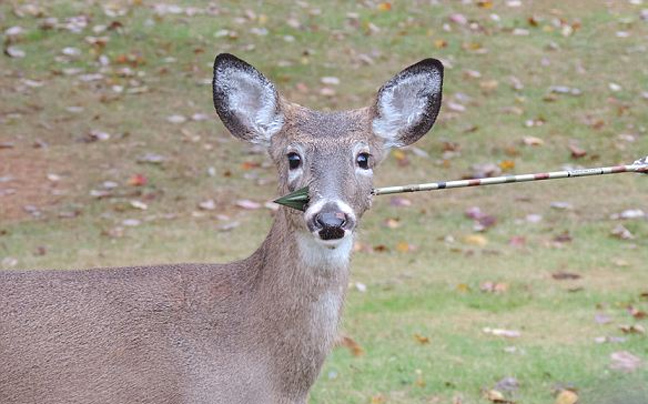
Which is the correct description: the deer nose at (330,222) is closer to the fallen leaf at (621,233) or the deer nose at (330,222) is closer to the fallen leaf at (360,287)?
the fallen leaf at (360,287)

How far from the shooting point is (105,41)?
1555cm

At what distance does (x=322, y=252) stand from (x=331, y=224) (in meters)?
0.44

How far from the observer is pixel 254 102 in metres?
5.13

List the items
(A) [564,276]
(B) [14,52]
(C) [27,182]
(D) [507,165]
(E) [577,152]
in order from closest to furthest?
(A) [564,276] < (C) [27,182] < (D) [507,165] < (E) [577,152] < (B) [14,52]

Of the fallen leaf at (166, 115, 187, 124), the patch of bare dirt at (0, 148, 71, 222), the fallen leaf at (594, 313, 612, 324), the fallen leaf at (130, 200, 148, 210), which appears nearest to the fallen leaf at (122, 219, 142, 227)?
the fallen leaf at (130, 200, 148, 210)

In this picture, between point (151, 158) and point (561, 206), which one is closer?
point (561, 206)

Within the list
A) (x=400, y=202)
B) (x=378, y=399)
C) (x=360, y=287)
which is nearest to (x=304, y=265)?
(x=378, y=399)

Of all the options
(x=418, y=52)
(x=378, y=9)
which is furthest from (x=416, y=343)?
(x=378, y=9)

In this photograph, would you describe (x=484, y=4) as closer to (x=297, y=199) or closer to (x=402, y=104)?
(x=402, y=104)

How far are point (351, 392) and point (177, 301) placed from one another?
107 inches

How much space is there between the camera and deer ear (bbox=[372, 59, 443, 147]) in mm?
5137

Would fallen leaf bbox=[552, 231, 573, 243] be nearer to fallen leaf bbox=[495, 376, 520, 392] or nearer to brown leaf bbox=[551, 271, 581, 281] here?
brown leaf bbox=[551, 271, 581, 281]

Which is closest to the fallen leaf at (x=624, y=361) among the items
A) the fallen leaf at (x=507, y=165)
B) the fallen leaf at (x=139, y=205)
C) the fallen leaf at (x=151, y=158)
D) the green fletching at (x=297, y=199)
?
the green fletching at (x=297, y=199)

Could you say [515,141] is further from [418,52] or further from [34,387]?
[34,387]
